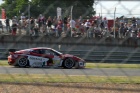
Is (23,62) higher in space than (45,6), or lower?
lower

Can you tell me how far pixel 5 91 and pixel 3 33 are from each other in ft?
7.41

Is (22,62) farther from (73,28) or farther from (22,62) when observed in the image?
(73,28)

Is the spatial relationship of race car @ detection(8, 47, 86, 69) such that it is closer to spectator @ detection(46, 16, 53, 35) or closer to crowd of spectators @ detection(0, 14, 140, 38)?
crowd of spectators @ detection(0, 14, 140, 38)

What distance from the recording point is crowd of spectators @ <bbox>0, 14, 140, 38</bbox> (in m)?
5.04

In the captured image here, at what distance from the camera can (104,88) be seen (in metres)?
8.59

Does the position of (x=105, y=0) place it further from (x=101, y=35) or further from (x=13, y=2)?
(x=101, y=35)

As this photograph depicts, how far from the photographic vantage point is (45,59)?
49.3 feet

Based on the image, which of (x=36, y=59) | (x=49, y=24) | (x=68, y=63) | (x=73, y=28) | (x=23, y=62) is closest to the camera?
(x=49, y=24)

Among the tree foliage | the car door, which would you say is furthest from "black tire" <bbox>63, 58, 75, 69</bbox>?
the tree foliage

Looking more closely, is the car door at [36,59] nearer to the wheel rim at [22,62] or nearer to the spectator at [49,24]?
the wheel rim at [22,62]

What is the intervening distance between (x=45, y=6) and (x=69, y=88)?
5.48 metres

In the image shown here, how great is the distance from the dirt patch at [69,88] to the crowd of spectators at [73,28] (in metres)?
2.57

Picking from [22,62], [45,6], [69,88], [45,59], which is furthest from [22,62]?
[45,6]

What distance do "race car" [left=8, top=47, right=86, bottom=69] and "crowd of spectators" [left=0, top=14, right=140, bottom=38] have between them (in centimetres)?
851
